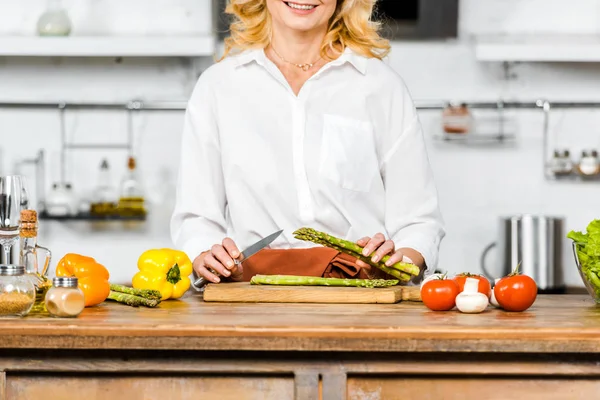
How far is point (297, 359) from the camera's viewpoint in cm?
158

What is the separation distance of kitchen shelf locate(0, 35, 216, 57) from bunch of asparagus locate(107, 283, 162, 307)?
1966mm

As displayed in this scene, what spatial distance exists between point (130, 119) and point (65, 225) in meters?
0.56

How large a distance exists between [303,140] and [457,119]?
1.72 meters

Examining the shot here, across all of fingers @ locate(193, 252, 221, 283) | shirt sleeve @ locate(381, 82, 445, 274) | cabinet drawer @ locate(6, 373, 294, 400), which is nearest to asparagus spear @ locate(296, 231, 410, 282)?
fingers @ locate(193, 252, 221, 283)

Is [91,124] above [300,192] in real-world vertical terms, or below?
above

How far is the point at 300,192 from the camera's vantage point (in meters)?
2.42

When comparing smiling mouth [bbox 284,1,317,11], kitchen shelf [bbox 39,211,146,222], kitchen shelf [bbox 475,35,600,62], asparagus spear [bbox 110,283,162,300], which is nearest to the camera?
asparagus spear [bbox 110,283,162,300]

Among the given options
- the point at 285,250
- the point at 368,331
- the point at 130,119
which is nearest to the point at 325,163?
the point at 285,250

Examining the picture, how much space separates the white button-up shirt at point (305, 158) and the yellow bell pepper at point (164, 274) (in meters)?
0.33

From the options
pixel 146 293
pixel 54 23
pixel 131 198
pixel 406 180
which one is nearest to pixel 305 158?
pixel 406 180

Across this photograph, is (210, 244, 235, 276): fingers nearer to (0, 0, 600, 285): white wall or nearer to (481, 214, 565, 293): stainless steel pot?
(481, 214, 565, 293): stainless steel pot

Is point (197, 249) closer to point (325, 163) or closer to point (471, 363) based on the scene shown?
point (325, 163)

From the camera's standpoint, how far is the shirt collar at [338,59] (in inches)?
98.1

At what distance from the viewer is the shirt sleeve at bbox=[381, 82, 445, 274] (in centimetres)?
243
